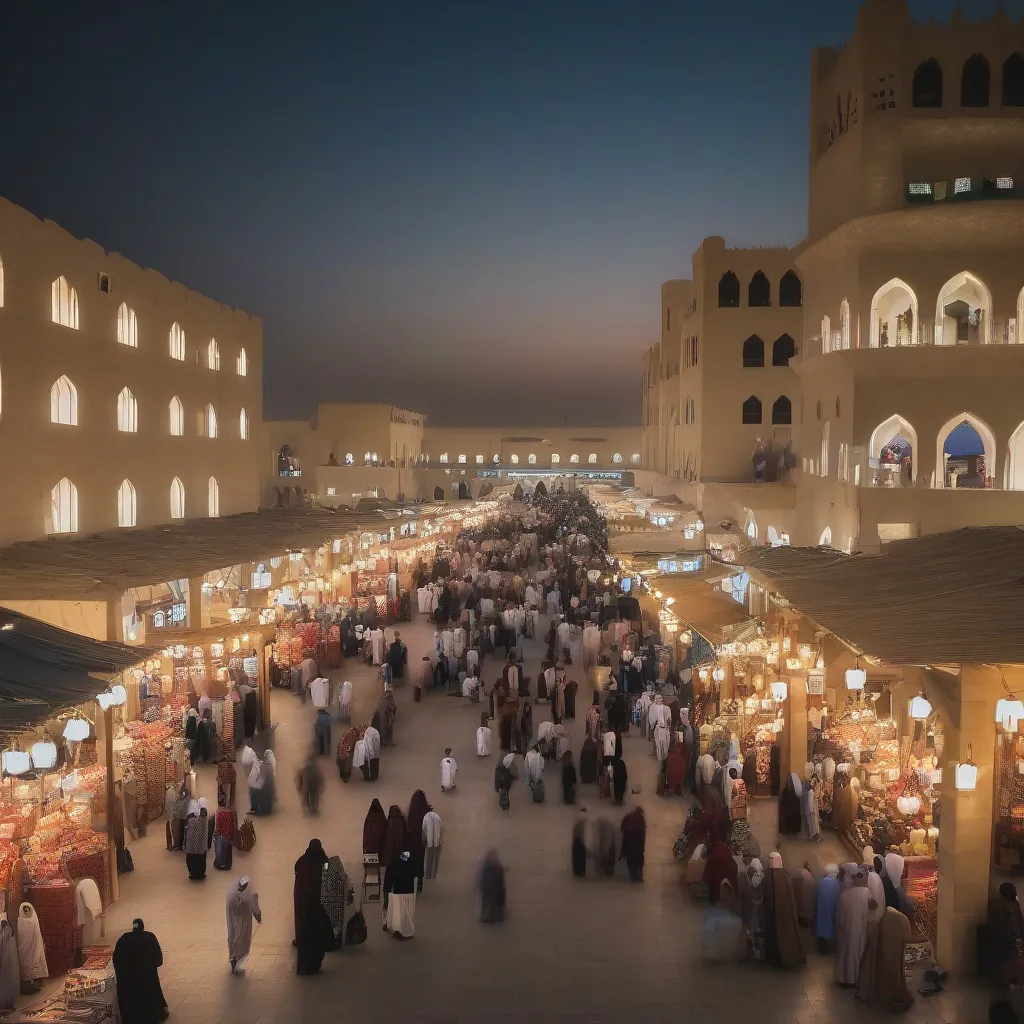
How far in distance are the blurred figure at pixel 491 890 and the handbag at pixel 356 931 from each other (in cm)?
104

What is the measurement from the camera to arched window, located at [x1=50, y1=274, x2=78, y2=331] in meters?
15.0

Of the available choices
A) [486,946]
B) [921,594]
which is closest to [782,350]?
[921,594]

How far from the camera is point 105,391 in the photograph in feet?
55.0

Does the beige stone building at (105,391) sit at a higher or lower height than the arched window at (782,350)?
lower

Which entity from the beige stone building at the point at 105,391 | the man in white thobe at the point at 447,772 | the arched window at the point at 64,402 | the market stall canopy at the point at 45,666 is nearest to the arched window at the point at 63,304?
the beige stone building at the point at 105,391

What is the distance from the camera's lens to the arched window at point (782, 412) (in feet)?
101

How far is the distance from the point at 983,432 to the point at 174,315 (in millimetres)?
15093

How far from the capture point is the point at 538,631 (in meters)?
22.9

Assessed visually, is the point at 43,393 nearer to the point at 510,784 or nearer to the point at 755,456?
the point at 510,784

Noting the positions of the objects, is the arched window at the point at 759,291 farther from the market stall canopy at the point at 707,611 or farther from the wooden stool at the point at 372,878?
the wooden stool at the point at 372,878

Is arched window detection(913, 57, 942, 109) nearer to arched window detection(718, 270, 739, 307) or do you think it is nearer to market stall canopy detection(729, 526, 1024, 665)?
market stall canopy detection(729, 526, 1024, 665)

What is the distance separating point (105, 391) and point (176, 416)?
3.33 m

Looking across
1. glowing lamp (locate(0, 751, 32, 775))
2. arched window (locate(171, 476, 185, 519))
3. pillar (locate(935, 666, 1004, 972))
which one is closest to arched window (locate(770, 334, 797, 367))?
arched window (locate(171, 476, 185, 519))

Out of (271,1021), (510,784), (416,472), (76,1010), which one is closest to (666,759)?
(510,784)
